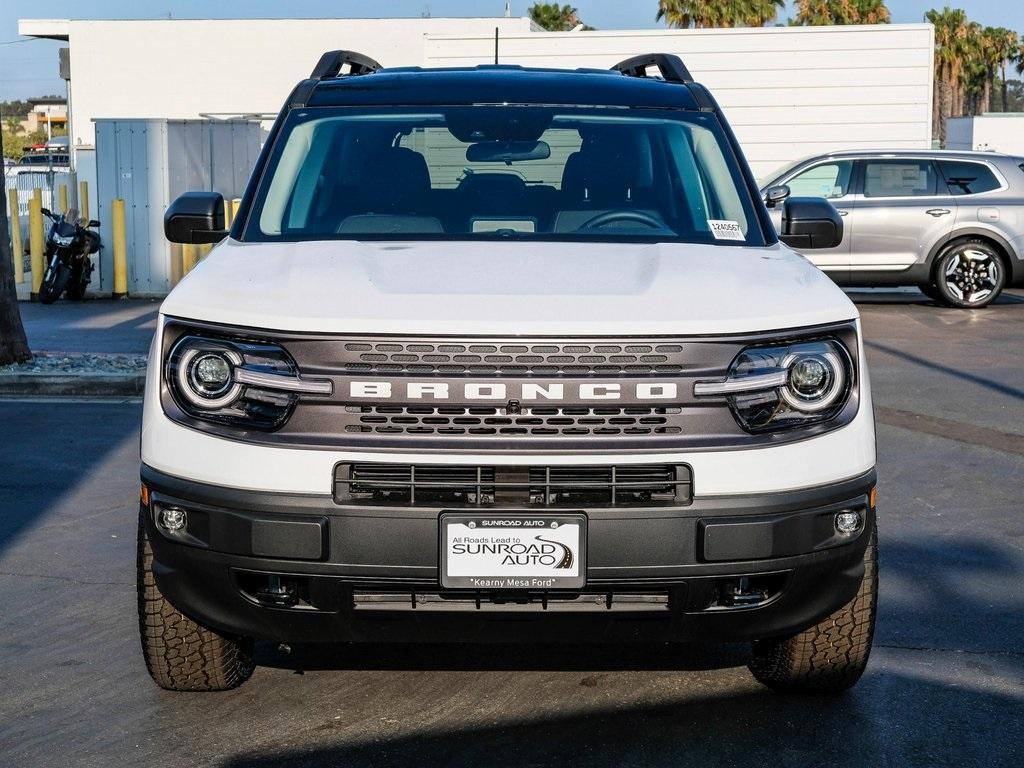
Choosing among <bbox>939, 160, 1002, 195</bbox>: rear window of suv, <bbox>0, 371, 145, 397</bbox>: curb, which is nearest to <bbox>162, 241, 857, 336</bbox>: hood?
<bbox>0, 371, 145, 397</bbox>: curb

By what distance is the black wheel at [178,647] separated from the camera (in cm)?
425

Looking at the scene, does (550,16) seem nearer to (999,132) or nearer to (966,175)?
(999,132)

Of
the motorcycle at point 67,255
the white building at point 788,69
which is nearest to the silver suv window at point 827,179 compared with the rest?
the white building at point 788,69

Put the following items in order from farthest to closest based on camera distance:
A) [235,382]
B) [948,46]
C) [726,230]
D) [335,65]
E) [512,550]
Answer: [948,46]
[335,65]
[726,230]
[235,382]
[512,550]

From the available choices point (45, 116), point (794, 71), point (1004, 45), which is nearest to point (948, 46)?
point (1004, 45)

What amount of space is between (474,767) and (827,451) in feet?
3.93

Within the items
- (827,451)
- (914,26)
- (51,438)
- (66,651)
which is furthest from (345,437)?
(914,26)

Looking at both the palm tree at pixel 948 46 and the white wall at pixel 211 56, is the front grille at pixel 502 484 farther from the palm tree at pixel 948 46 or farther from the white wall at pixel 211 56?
the palm tree at pixel 948 46

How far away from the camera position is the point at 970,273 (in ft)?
57.7

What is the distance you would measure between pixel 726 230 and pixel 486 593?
5.56ft

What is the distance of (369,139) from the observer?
209 inches

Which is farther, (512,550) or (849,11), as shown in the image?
(849,11)

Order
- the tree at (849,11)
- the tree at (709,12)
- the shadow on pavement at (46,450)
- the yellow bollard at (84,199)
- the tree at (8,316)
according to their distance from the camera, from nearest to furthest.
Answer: the shadow on pavement at (46,450) < the tree at (8,316) < the yellow bollard at (84,199) < the tree at (709,12) < the tree at (849,11)

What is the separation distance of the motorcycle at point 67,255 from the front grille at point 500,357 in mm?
14557
